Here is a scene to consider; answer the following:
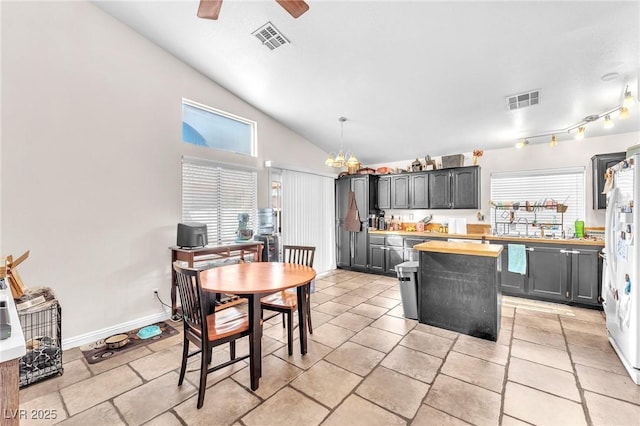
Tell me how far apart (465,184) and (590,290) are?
7.22 feet

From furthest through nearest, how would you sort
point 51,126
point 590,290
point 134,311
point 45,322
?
1. point 590,290
2. point 134,311
3. point 51,126
4. point 45,322

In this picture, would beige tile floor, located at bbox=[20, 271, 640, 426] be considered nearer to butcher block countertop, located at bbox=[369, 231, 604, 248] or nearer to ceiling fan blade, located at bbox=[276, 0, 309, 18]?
butcher block countertop, located at bbox=[369, 231, 604, 248]

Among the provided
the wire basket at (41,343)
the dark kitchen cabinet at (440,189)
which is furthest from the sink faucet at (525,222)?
the wire basket at (41,343)

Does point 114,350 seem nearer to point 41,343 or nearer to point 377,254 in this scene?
point 41,343

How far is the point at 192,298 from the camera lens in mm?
1935

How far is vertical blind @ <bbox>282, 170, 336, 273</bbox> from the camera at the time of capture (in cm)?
499

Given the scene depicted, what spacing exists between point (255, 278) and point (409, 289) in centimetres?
196

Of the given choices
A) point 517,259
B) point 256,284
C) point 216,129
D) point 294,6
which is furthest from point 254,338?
point 517,259

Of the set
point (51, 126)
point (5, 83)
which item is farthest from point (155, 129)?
point (5, 83)

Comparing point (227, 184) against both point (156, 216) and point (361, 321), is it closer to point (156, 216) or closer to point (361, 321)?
point (156, 216)

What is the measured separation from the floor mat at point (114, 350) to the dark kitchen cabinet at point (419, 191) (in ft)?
14.6

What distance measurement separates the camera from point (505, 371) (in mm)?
2273

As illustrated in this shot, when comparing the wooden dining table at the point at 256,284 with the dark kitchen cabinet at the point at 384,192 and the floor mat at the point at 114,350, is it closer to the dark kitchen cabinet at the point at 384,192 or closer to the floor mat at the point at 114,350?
the floor mat at the point at 114,350

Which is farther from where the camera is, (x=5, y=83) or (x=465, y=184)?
(x=465, y=184)
